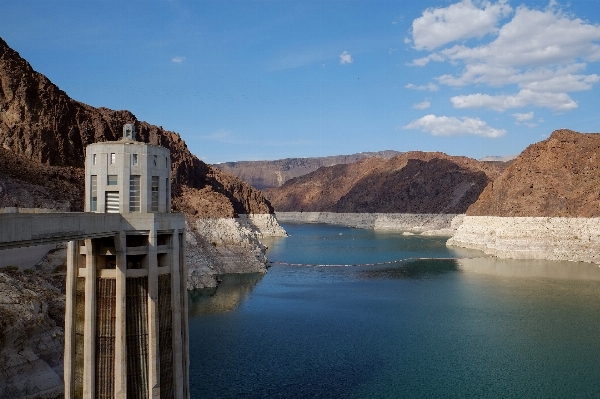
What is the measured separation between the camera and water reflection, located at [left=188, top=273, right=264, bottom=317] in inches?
2106

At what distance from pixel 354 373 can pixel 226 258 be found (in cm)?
4566

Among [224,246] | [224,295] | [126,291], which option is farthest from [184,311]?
[224,246]

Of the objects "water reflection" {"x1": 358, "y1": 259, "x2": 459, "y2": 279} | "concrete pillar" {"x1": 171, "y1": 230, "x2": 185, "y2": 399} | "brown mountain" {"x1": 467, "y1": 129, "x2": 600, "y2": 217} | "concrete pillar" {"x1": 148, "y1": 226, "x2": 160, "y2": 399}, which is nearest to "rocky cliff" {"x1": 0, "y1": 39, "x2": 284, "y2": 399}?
"concrete pillar" {"x1": 171, "y1": 230, "x2": 185, "y2": 399}

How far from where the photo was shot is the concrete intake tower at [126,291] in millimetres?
17141

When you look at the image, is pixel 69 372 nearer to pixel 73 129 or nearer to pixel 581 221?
pixel 73 129

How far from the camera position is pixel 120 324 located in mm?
17000

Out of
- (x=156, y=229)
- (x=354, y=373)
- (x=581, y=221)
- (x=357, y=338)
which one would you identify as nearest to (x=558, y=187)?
(x=581, y=221)

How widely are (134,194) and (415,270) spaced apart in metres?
73.2

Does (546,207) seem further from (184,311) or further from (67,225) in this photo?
(67,225)

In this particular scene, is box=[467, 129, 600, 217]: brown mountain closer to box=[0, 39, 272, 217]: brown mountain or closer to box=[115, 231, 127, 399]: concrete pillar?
box=[0, 39, 272, 217]: brown mountain

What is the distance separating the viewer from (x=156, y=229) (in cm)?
1784

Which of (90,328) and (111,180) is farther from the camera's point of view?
(111,180)

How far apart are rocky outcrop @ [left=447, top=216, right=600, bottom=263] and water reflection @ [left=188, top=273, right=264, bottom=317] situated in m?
52.0

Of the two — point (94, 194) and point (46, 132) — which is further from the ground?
point (46, 132)
